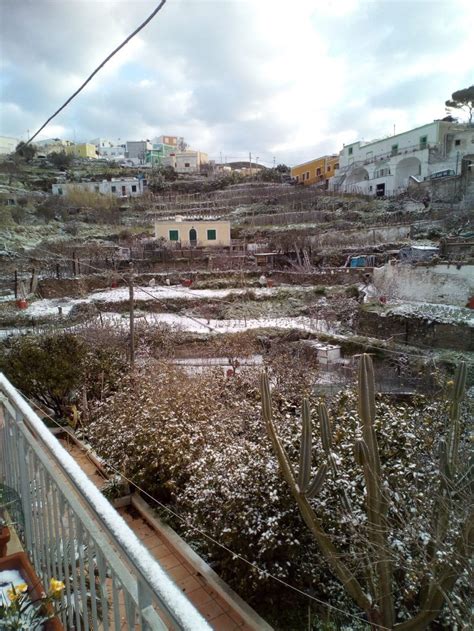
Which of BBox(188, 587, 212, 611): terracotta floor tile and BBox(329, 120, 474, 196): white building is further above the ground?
BBox(329, 120, 474, 196): white building

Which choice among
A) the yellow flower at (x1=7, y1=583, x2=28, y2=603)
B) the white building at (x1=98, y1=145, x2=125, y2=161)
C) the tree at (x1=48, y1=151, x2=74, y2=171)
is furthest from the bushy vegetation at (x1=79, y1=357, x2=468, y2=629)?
the white building at (x1=98, y1=145, x2=125, y2=161)

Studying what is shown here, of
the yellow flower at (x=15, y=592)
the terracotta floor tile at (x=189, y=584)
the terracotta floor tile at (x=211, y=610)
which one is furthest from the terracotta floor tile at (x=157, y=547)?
the yellow flower at (x=15, y=592)

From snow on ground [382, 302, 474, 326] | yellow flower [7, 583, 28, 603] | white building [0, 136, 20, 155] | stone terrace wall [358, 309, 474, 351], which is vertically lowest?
stone terrace wall [358, 309, 474, 351]

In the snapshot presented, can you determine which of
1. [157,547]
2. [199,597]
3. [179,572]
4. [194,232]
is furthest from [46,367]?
[194,232]

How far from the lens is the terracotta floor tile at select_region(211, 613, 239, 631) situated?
10.9 feet

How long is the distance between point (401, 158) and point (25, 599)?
145 feet

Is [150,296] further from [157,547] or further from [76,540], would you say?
[76,540]

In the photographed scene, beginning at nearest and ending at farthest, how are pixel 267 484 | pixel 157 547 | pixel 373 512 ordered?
1. pixel 373 512
2. pixel 267 484
3. pixel 157 547

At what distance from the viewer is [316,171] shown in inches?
2068

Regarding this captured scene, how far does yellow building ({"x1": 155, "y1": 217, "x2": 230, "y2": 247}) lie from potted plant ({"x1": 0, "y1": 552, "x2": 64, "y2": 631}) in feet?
101

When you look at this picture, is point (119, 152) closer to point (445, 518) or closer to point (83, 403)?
point (83, 403)

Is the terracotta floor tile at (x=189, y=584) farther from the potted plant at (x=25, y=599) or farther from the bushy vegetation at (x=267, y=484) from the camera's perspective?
the potted plant at (x=25, y=599)

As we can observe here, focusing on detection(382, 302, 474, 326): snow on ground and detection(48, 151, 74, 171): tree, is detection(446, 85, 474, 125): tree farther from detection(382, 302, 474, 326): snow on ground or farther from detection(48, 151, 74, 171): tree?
detection(48, 151, 74, 171): tree

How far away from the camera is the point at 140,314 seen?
19297 mm
